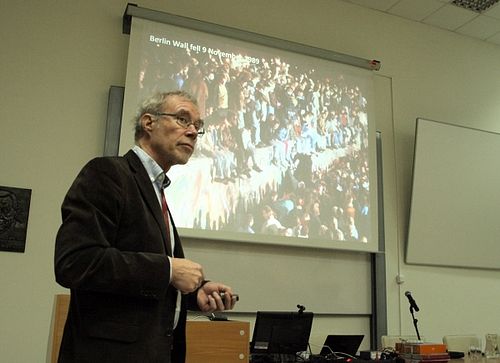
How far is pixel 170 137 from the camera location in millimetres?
1416

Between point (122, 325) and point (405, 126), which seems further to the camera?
point (405, 126)

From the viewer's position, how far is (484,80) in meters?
5.36

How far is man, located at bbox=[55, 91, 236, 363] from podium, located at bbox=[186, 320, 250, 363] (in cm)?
113

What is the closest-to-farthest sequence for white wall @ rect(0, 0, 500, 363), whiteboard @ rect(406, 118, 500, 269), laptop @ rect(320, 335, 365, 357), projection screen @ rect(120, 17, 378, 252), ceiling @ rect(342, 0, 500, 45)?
laptop @ rect(320, 335, 365, 357), white wall @ rect(0, 0, 500, 363), projection screen @ rect(120, 17, 378, 252), whiteboard @ rect(406, 118, 500, 269), ceiling @ rect(342, 0, 500, 45)

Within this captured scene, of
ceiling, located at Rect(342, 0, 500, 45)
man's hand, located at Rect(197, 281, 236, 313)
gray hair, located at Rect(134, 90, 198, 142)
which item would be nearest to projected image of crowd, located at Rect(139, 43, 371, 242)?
ceiling, located at Rect(342, 0, 500, 45)

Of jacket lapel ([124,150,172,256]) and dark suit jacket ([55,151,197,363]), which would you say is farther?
jacket lapel ([124,150,172,256])

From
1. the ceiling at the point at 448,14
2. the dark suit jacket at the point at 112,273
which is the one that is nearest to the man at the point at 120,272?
the dark suit jacket at the point at 112,273

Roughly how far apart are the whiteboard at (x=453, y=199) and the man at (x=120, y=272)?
3642mm

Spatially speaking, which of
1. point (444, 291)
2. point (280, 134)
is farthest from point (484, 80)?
point (280, 134)

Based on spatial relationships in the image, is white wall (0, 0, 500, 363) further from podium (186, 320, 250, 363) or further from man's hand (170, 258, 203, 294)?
man's hand (170, 258, 203, 294)

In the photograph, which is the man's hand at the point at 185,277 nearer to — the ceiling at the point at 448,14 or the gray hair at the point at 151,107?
the gray hair at the point at 151,107

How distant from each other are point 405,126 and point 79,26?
304 cm

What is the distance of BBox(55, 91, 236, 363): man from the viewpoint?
3.44 ft

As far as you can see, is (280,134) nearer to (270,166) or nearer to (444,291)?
(270,166)
